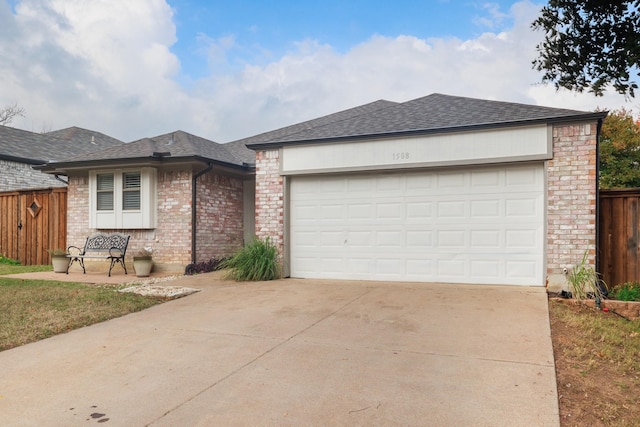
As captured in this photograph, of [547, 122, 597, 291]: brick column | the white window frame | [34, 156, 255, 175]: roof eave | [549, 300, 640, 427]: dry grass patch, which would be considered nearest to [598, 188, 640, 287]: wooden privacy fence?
[547, 122, 597, 291]: brick column

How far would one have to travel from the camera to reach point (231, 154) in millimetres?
12867

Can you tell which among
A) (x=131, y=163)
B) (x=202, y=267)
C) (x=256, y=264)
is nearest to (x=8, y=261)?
(x=131, y=163)

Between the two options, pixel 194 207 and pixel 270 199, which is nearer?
pixel 270 199

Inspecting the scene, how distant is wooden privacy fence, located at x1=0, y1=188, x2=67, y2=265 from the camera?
12219mm

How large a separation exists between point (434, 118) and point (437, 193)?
1.56 m

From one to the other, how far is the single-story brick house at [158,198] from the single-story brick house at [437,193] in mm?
2501

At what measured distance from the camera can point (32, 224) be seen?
12.8 m

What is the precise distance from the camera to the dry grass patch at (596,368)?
2.71m

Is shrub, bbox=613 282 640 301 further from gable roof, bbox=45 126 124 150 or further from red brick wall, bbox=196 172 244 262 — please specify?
gable roof, bbox=45 126 124 150

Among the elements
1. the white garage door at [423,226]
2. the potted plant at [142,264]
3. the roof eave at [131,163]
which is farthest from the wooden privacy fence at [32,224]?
the white garage door at [423,226]

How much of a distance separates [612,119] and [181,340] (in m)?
18.4

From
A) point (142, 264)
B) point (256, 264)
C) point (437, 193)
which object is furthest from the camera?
point (142, 264)

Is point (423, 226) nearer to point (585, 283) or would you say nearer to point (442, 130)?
point (442, 130)

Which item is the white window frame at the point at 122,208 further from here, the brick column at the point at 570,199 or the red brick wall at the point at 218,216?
the brick column at the point at 570,199
